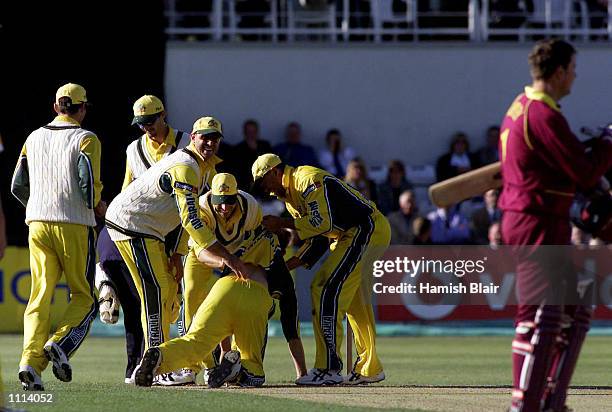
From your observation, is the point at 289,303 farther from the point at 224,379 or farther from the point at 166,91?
the point at 166,91

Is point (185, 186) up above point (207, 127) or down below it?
below

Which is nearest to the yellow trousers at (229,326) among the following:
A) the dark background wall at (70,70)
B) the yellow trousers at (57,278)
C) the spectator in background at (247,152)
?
the yellow trousers at (57,278)

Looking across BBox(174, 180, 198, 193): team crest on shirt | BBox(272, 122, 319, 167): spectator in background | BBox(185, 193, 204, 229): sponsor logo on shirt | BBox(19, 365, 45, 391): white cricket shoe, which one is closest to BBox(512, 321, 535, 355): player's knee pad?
BBox(185, 193, 204, 229): sponsor logo on shirt

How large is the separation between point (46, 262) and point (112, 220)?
763 mm

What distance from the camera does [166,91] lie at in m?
23.5

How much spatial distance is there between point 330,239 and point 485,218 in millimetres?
8995

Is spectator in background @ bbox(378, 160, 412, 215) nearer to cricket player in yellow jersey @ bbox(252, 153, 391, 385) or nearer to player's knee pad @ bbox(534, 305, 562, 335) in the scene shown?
cricket player in yellow jersey @ bbox(252, 153, 391, 385)

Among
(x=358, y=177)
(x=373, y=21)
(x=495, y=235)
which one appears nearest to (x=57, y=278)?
(x=358, y=177)

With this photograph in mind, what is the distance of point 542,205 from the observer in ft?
25.8

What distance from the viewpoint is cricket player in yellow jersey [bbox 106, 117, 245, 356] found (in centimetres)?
1129

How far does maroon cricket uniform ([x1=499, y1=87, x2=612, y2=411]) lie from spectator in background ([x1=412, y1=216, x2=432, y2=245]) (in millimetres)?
11407

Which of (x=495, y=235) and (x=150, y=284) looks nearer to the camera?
(x=150, y=284)

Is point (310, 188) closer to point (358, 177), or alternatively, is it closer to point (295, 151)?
point (358, 177)

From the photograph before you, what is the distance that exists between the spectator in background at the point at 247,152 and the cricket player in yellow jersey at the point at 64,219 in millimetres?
9623
